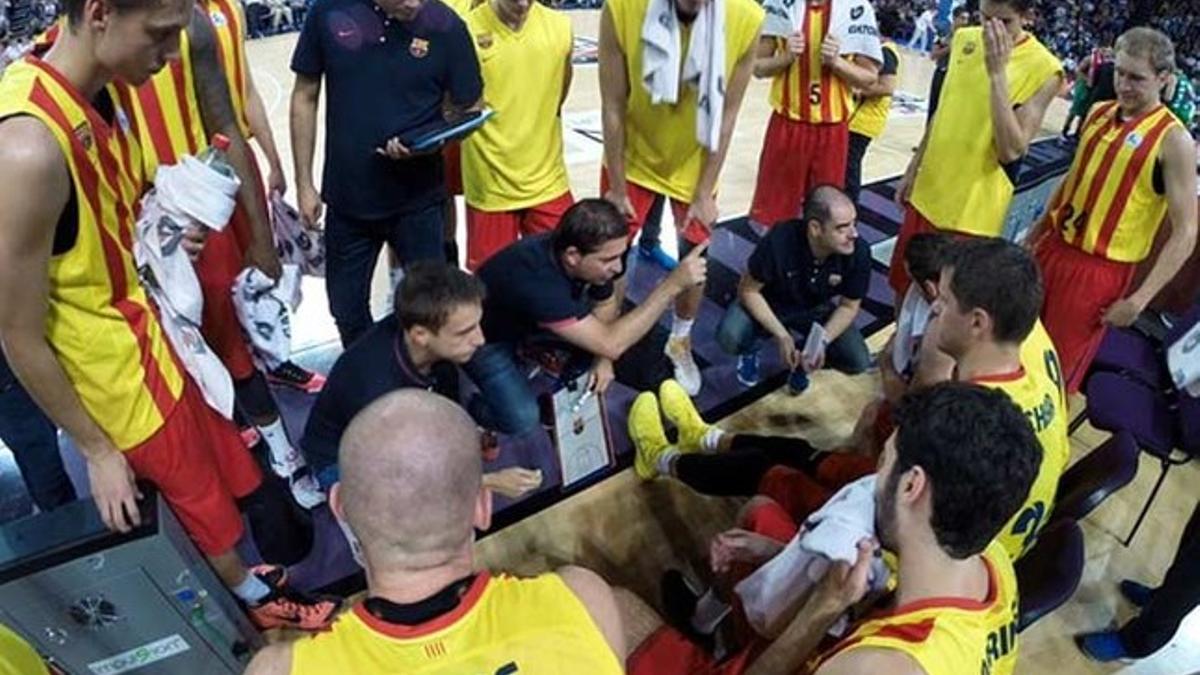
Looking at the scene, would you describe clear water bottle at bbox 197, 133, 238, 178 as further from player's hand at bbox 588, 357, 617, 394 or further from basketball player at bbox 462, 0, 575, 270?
player's hand at bbox 588, 357, 617, 394

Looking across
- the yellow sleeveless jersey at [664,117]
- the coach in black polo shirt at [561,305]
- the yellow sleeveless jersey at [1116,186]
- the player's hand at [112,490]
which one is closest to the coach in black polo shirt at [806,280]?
Result: the yellow sleeveless jersey at [664,117]

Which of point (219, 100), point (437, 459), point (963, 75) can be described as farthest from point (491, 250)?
point (437, 459)

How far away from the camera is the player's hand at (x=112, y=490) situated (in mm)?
1738

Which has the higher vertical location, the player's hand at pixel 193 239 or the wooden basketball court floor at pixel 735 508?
the player's hand at pixel 193 239

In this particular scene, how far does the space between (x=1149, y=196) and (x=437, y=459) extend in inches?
110

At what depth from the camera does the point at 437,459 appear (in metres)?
1.18

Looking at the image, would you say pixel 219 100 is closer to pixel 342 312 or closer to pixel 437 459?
pixel 342 312

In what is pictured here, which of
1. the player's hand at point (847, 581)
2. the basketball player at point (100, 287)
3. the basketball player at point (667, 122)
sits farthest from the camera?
the basketball player at point (667, 122)

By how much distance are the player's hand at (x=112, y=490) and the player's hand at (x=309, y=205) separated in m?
1.44

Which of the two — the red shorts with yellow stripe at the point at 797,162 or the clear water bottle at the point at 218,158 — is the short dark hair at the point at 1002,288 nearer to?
the clear water bottle at the point at 218,158

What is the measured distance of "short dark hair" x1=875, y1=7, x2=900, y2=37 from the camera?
34.8ft

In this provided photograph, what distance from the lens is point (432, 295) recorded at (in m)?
2.21

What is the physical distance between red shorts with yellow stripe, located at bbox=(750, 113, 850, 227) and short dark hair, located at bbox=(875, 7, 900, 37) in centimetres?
715

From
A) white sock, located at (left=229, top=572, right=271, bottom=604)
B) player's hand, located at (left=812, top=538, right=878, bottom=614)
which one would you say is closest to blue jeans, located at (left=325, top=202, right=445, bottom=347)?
white sock, located at (left=229, top=572, right=271, bottom=604)
